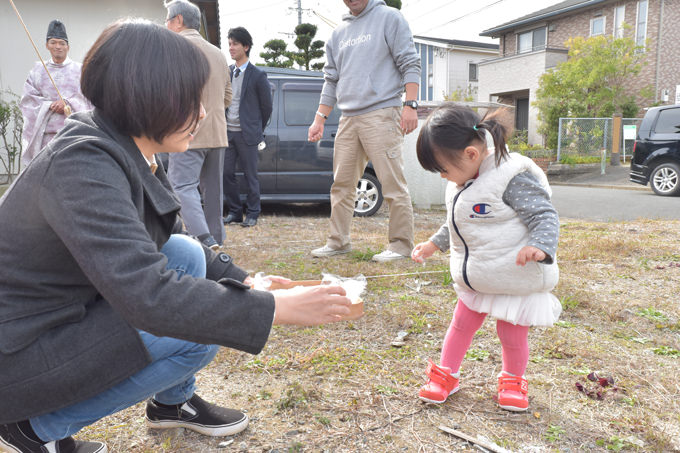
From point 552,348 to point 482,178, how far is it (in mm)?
971

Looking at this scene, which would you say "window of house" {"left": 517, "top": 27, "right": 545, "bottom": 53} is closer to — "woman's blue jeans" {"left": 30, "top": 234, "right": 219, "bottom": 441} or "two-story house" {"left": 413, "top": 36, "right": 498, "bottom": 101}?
"two-story house" {"left": 413, "top": 36, "right": 498, "bottom": 101}

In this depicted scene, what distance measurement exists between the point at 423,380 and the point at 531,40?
1127 inches

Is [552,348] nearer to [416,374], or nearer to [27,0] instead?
[416,374]

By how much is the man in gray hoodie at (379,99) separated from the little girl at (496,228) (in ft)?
6.14

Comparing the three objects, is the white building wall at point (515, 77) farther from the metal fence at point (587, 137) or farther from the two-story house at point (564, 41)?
the metal fence at point (587, 137)

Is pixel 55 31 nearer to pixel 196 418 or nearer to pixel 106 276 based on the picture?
pixel 196 418

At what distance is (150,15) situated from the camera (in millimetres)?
8828

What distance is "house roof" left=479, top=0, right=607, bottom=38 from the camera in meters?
23.6

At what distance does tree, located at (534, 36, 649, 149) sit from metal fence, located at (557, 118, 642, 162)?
2310 millimetres

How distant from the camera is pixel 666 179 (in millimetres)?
10469

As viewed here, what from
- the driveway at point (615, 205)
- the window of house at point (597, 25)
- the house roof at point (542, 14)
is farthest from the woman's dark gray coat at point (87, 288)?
the window of house at point (597, 25)

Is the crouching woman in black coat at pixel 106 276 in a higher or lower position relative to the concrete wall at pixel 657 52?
lower

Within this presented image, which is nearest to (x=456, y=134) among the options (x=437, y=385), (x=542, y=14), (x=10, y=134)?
(x=437, y=385)

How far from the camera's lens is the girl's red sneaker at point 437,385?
181 centimetres
